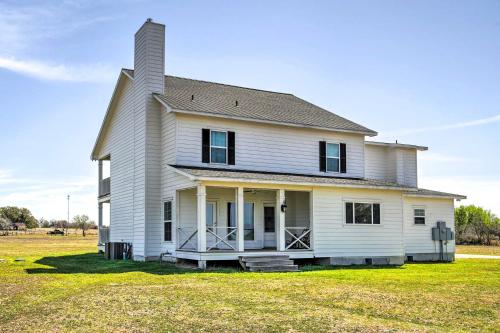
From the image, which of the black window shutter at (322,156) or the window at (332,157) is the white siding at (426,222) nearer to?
the window at (332,157)

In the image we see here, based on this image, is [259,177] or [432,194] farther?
[432,194]

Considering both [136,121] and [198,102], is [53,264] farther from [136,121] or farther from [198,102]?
[198,102]

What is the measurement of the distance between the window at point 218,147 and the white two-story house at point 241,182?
4cm

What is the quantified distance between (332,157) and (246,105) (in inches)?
185

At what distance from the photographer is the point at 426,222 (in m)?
29.2

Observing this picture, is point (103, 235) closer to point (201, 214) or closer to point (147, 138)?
point (147, 138)

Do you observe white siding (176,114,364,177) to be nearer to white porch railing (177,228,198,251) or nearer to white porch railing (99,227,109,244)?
white porch railing (177,228,198,251)

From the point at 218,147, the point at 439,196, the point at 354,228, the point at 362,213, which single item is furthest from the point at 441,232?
the point at 218,147

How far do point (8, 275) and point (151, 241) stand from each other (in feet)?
23.5

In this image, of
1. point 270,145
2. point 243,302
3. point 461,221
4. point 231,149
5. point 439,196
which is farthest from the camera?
point 461,221

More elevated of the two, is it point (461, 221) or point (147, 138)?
point (147, 138)

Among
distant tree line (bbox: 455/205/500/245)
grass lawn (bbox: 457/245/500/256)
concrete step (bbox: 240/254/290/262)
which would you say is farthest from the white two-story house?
distant tree line (bbox: 455/205/500/245)

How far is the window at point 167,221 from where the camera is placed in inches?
937

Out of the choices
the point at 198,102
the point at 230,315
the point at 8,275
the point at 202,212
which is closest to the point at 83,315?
the point at 230,315
